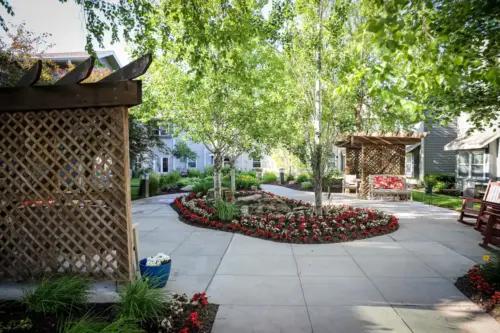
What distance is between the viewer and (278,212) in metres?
9.27

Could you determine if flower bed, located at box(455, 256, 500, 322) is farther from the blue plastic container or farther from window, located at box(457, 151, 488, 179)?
window, located at box(457, 151, 488, 179)

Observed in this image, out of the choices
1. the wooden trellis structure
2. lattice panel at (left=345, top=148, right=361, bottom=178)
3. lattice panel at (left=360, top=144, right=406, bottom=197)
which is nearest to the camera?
the wooden trellis structure

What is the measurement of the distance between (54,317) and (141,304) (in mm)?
897

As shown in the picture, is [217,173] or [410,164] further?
[410,164]

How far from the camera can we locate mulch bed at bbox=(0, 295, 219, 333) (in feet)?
9.48

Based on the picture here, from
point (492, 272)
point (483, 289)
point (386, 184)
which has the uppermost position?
point (386, 184)

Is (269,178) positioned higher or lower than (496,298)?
higher


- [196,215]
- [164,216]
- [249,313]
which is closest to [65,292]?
[249,313]

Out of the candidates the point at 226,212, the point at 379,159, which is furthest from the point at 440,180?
the point at 226,212

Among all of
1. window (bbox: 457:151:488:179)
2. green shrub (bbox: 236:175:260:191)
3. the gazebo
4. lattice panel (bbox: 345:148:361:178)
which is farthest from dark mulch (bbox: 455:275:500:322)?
window (bbox: 457:151:488:179)

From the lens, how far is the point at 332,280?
437 centimetres

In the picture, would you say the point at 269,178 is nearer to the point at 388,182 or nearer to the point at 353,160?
the point at 353,160

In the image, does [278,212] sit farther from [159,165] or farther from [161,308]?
[159,165]

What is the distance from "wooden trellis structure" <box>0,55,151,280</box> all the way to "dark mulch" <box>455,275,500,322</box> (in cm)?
430
